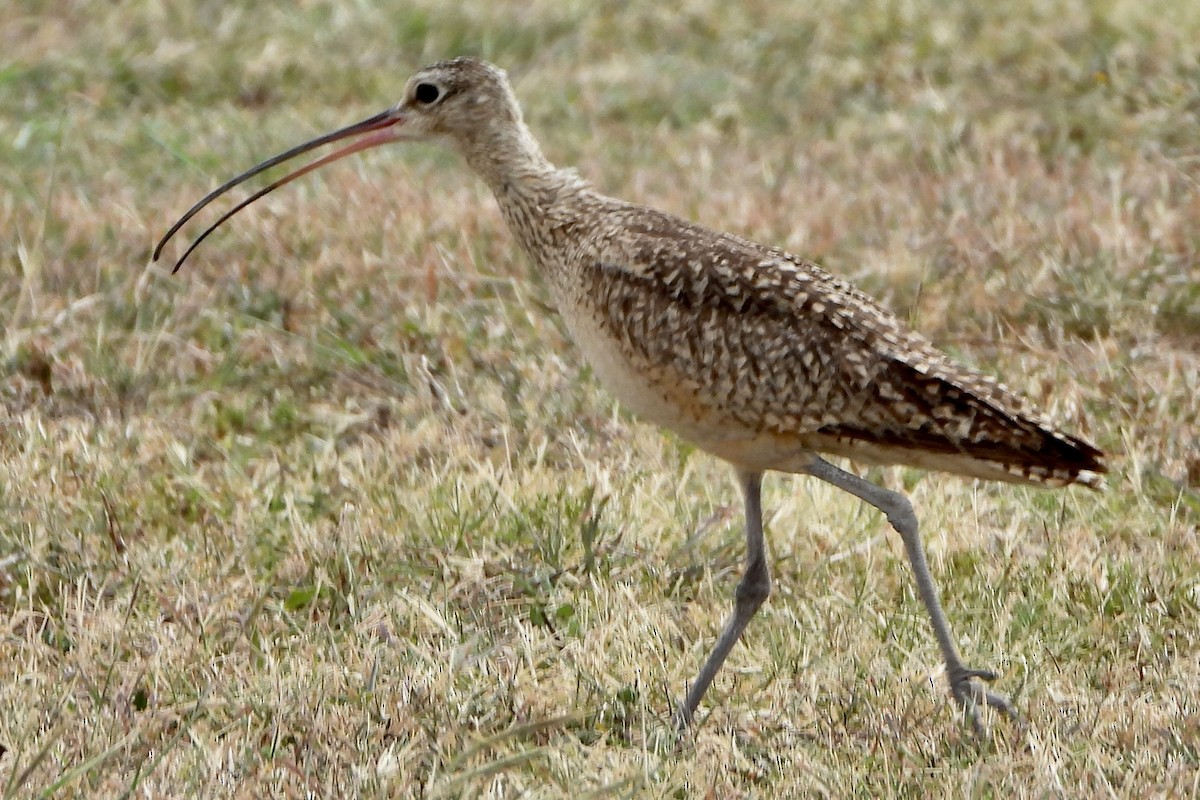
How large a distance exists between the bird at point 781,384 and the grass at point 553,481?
0.93 ft

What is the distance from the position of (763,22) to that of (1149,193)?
3.97m

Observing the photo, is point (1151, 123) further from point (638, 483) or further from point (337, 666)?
point (337, 666)

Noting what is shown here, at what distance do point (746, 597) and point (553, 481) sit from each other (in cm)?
110

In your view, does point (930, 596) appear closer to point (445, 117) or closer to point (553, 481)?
point (553, 481)

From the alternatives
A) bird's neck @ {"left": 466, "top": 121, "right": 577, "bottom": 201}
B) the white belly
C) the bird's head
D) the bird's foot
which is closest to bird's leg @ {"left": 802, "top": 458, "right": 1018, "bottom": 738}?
the bird's foot

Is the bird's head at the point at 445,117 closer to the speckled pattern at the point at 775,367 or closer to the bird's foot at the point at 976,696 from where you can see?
the speckled pattern at the point at 775,367

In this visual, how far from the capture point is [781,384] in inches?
180

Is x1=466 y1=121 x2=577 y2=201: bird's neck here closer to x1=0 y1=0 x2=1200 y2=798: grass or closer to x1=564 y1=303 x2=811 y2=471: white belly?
x1=564 y1=303 x2=811 y2=471: white belly

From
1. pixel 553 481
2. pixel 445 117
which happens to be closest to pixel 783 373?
pixel 553 481

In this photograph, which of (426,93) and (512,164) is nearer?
(512,164)

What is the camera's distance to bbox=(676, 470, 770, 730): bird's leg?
4.48 m

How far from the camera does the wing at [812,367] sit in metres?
4.50

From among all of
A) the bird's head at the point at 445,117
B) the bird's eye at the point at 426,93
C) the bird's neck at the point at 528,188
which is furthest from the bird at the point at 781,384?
the bird's eye at the point at 426,93

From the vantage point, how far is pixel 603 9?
11844 millimetres
